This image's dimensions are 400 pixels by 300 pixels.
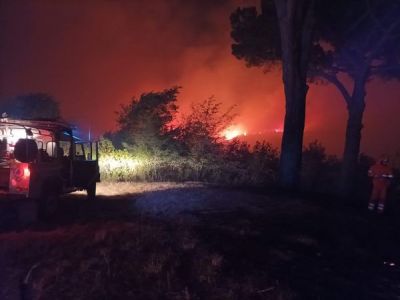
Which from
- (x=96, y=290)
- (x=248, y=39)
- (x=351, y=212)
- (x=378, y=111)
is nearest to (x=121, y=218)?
(x=96, y=290)

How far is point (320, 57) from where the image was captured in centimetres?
1892

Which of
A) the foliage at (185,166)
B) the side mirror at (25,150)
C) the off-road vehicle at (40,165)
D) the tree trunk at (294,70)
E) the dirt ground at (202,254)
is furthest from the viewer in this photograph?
the foliage at (185,166)

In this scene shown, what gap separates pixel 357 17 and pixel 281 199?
9.42 meters

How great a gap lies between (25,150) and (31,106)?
23057 millimetres

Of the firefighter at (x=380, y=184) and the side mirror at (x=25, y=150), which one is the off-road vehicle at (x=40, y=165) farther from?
the firefighter at (x=380, y=184)

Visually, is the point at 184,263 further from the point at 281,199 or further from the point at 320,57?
→ the point at 320,57

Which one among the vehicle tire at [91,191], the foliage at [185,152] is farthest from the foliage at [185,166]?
the vehicle tire at [91,191]

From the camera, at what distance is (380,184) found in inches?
553

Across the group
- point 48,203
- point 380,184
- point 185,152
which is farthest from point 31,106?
point 380,184

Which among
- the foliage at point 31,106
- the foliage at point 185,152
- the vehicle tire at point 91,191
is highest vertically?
the foliage at point 31,106

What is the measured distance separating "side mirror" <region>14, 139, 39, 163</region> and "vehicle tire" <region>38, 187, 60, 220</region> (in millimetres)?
916

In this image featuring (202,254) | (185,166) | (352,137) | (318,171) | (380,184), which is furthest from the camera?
(318,171)

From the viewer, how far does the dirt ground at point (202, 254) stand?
17.6 ft

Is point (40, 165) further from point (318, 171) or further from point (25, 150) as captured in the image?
point (318, 171)
